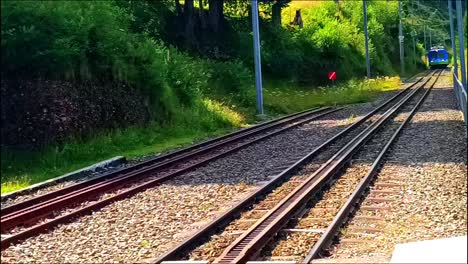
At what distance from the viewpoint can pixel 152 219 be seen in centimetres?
980

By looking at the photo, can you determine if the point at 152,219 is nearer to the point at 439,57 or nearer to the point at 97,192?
the point at 97,192

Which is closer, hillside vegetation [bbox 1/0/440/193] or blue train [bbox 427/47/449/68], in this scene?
hillside vegetation [bbox 1/0/440/193]

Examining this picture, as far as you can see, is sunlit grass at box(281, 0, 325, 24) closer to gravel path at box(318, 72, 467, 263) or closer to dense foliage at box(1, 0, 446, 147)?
dense foliage at box(1, 0, 446, 147)

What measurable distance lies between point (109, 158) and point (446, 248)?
1187cm

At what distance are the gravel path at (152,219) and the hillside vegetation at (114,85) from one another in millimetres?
3615

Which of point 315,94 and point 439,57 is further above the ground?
point 439,57

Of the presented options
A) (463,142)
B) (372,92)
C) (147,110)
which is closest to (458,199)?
(463,142)

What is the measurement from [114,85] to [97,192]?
8206 mm

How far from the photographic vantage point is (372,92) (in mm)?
44500

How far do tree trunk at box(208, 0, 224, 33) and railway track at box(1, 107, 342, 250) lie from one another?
75.6ft

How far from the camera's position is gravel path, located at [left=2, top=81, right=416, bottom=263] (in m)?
8.09

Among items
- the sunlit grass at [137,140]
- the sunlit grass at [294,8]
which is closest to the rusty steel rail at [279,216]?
the sunlit grass at [137,140]

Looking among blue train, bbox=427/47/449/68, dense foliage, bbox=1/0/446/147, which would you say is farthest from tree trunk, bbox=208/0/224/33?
blue train, bbox=427/47/449/68

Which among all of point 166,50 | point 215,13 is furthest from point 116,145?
point 215,13
